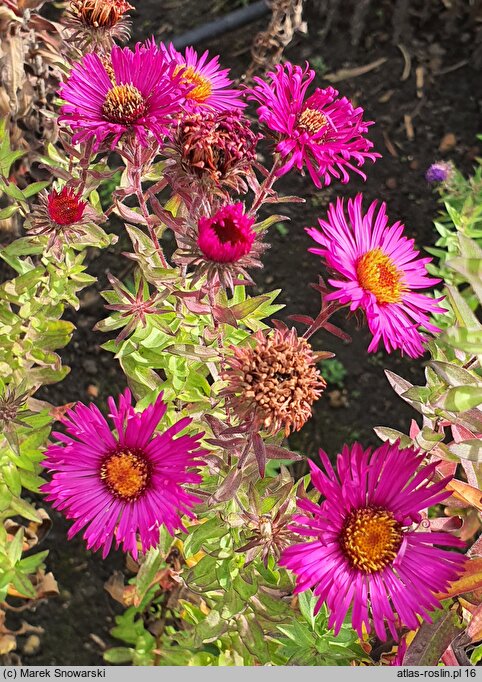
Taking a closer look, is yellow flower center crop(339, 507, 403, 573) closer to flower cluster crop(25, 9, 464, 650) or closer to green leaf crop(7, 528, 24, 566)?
flower cluster crop(25, 9, 464, 650)

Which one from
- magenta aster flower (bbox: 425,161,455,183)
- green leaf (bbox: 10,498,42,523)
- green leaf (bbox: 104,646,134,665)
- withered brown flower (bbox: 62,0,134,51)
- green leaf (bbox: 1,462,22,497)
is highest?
magenta aster flower (bbox: 425,161,455,183)

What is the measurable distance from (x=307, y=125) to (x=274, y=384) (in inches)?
13.0

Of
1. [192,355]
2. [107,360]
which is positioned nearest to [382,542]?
[192,355]

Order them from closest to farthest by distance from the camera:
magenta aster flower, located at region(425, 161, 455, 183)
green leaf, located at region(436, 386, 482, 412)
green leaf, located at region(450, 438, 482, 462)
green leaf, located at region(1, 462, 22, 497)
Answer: green leaf, located at region(436, 386, 482, 412)
green leaf, located at region(450, 438, 482, 462)
green leaf, located at region(1, 462, 22, 497)
magenta aster flower, located at region(425, 161, 455, 183)

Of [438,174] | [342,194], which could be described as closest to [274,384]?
[438,174]

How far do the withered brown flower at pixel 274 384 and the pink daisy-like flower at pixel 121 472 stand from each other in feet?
0.25

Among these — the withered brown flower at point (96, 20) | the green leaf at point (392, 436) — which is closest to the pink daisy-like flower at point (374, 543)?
the green leaf at point (392, 436)

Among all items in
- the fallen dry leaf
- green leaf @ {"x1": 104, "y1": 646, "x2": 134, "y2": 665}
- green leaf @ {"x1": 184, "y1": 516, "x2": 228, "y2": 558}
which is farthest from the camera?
the fallen dry leaf

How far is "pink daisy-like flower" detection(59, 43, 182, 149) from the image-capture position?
755 mm

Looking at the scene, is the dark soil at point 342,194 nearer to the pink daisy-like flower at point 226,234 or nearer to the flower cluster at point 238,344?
the flower cluster at point 238,344

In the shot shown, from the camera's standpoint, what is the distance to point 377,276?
792mm

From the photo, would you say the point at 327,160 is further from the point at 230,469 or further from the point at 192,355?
the point at 230,469

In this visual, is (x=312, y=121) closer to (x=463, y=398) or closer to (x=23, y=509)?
(x=463, y=398)

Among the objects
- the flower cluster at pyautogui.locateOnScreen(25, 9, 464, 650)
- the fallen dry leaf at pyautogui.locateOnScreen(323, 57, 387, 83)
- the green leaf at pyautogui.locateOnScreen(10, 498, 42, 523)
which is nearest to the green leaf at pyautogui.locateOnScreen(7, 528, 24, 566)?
the green leaf at pyautogui.locateOnScreen(10, 498, 42, 523)
